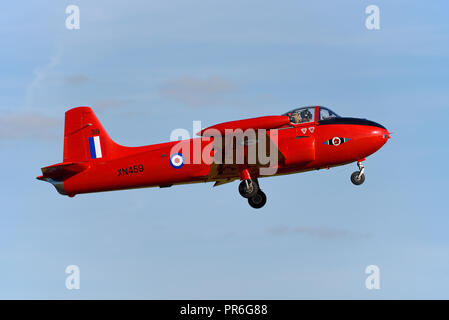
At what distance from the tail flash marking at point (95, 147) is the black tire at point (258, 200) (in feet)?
19.4

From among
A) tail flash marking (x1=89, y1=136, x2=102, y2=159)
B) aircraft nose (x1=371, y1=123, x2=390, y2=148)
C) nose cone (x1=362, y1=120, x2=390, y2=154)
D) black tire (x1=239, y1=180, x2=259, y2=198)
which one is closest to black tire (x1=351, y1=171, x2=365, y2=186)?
nose cone (x1=362, y1=120, x2=390, y2=154)

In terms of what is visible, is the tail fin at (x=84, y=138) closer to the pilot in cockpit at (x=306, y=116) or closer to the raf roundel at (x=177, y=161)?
the raf roundel at (x=177, y=161)

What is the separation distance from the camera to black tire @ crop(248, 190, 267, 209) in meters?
26.6

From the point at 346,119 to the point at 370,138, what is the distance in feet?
3.56

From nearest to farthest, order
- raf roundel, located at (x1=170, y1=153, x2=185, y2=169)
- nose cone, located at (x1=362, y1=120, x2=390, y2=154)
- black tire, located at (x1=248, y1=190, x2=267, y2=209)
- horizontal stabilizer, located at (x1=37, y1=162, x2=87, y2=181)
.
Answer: nose cone, located at (x1=362, y1=120, x2=390, y2=154) → raf roundel, located at (x1=170, y1=153, x2=185, y2=169) → horizontal stabilizer, located at (x1=37, y1=162, x2=87, y2=181) → black tire, located at (x1=248, y1=190, x2=267, y2=209)

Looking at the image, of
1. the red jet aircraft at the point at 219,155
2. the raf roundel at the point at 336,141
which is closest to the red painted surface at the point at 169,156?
the red jet aircraft at the point at 219,155

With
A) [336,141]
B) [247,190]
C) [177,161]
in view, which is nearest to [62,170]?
[177,161]

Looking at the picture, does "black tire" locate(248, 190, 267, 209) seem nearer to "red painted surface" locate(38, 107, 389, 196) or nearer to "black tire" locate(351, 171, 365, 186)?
"red painted surface" locate(38, 107, 389, 196)

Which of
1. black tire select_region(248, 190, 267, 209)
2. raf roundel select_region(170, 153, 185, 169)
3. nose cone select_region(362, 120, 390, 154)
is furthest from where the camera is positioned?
black tire select_region(248, 190, 267, 209)
